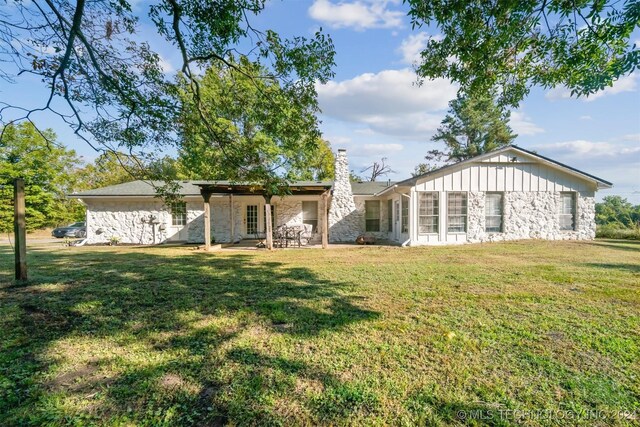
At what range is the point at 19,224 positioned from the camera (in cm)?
544

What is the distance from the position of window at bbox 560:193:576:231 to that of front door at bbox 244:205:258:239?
14.5 m

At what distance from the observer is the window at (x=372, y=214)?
52.6ft

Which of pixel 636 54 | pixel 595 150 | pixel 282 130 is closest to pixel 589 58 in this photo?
pixel 636 54

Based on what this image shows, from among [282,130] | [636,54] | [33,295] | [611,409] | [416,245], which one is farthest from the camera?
[416,245]

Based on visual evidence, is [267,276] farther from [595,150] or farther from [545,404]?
[595,150]

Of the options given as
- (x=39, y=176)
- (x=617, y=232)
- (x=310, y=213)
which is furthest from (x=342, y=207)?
(x=39, y=176)

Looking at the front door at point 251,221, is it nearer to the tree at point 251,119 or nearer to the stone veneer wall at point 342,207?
the stone veneer wall at point 342,207

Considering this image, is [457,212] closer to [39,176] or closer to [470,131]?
[470,131]

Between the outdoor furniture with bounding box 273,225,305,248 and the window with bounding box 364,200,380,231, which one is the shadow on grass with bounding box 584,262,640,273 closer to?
the window with bounding box 364,200,380,231

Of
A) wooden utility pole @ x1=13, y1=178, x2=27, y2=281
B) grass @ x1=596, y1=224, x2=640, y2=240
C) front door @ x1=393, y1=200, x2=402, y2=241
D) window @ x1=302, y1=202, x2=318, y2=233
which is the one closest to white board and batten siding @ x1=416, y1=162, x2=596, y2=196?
front door @ x1=393, y1=200, x2=402, y2=241

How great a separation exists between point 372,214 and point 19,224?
1360cm

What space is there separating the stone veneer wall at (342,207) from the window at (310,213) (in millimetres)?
913

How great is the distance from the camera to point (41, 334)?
3.31 metres

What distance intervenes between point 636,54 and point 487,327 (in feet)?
11.4
